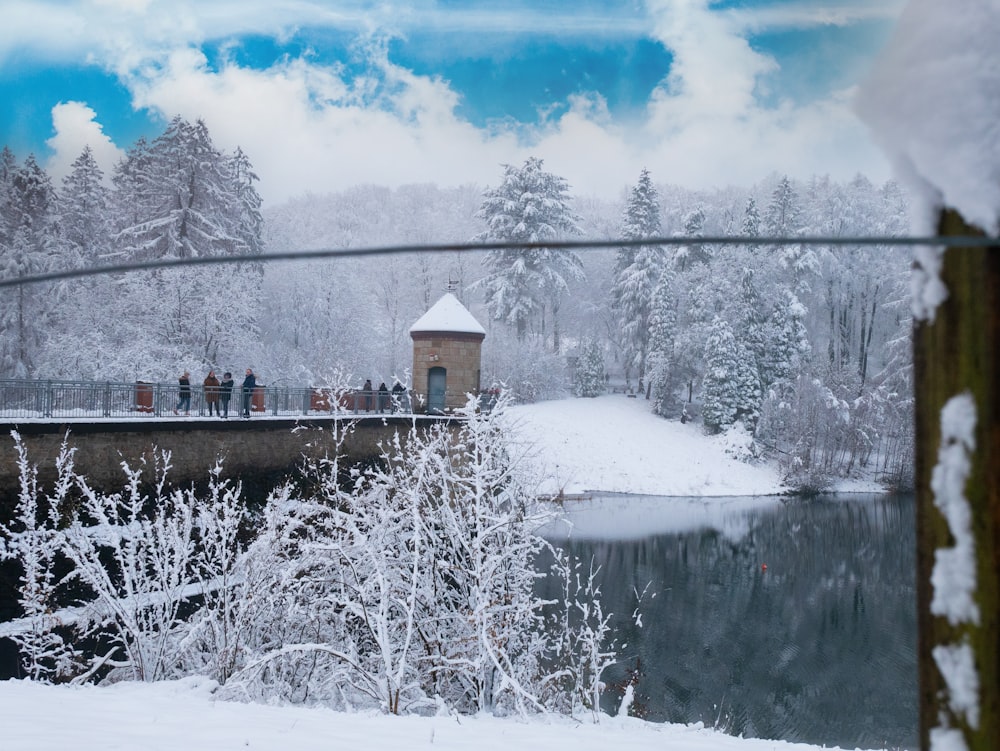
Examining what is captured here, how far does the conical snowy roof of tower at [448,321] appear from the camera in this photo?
80.5 feet

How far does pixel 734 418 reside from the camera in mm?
37844

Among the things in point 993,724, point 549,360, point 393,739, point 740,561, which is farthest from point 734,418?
point 993,724

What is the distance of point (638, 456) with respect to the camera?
34.6 meters

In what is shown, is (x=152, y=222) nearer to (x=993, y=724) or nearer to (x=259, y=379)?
(x=259, y=379)

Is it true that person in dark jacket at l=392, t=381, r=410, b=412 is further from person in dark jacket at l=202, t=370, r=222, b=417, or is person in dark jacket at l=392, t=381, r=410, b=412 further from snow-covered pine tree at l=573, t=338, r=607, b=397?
snow-covered pine tree at l=573, t=338, r=607, b=397

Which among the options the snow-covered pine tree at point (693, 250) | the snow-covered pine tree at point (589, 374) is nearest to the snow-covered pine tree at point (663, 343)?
the snow-covered pine tree at point (693, 250)

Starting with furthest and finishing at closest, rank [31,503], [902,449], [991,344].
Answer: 1. [902,449]
2. [31,503]
3. [991,344]

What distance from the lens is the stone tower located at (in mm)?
24500

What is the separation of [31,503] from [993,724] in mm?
9741

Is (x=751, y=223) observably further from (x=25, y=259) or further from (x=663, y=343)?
(x=25, y=259)

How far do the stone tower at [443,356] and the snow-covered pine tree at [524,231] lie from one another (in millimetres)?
17104

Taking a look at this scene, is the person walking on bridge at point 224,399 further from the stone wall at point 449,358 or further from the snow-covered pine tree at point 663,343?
the snow-covered pine tree at point 663,343

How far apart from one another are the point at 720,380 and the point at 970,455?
38091 millimetres

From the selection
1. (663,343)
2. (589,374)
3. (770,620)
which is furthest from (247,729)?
(589,374)
